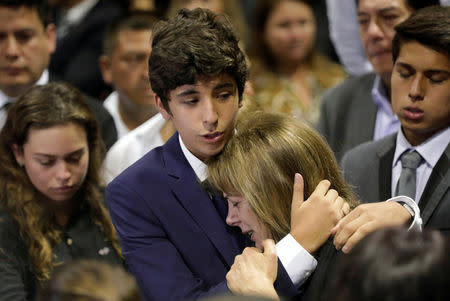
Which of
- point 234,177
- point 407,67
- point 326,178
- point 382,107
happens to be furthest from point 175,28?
point 382,107

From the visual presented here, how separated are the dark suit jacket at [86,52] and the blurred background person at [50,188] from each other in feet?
6.00

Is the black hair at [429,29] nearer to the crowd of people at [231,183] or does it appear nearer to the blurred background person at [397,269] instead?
the crowd of people at [231,183]

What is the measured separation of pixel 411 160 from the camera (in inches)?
109

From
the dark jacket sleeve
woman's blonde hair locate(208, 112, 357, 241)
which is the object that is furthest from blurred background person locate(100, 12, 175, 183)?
woman's blonde hair locate(208, 112, 357, 241)

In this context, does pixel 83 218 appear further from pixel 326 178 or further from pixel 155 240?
pixel 326 178

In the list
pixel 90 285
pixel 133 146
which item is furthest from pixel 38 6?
pixel 90 285

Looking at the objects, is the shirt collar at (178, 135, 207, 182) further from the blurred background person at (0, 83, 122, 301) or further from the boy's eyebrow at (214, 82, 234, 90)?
the blurred background person at (0, 83, 122, 301)

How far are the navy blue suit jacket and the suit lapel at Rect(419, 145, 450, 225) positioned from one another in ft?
2.18

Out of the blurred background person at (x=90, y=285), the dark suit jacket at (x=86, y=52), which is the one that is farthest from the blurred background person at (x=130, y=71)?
the blurred background person at (x=90, y=285)

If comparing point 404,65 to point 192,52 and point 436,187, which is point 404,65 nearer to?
point 436,187

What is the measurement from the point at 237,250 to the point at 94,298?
40.8 inches

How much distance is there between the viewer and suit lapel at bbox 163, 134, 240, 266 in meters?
2.42

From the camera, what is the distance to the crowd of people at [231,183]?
214 cm

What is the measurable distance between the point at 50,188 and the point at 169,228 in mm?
756
